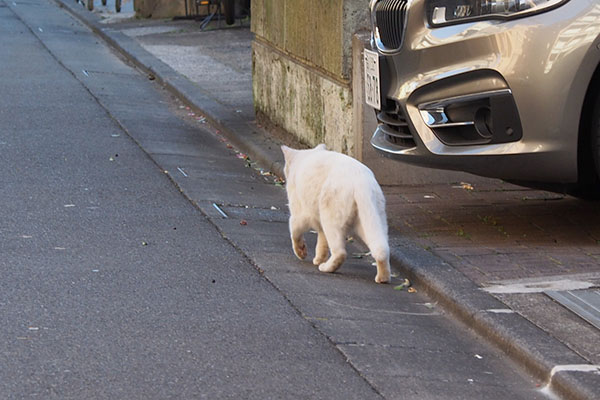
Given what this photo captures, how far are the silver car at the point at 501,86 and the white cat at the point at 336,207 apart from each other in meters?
0.73

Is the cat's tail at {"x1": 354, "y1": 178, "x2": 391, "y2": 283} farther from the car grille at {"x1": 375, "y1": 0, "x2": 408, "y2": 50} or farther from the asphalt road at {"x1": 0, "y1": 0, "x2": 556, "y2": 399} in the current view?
the car grille at {"x1": 375, "y1": 0, "x2": 408, "y2": 50}

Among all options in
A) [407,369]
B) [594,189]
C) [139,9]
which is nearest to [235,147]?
[594,189]

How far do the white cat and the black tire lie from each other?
15.2 metres

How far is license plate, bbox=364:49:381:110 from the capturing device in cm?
683

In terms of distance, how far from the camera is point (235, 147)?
1020cm

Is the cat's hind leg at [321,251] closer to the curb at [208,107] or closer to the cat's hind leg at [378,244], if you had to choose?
the cat's hind leg at [378,244]

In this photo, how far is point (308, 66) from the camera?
9125mm

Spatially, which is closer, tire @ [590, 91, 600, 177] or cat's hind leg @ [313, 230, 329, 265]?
tire @ [590, 91, 600, 177]

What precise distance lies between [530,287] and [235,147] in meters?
5.17

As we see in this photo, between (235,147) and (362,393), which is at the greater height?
(362,393)

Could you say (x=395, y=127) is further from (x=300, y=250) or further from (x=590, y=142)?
(x=590, y=142)

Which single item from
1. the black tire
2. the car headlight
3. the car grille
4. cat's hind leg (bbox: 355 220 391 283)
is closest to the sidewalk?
cat's hind leg (bbox: 355 220 391 283)

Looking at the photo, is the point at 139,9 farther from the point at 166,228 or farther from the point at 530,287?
the point at 530,287

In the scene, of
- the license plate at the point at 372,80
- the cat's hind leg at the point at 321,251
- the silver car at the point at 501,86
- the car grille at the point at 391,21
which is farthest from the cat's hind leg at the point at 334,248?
the car grille at the point at 391,21
